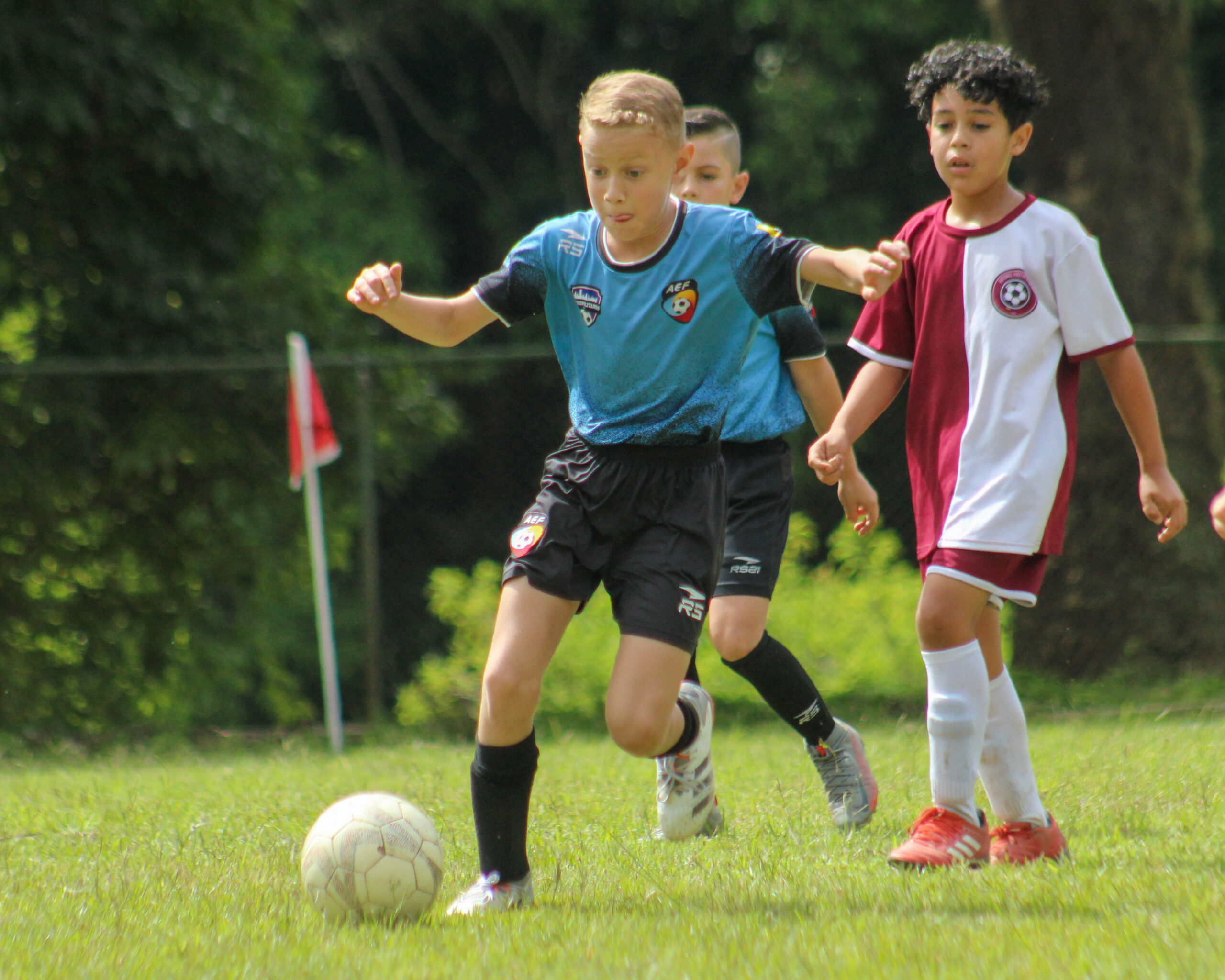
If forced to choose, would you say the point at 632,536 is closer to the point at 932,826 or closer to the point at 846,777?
the point at 932,826

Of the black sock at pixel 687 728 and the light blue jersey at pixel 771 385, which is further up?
the light blue jersey at pixel 771 385

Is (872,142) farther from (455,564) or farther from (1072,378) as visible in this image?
(1072,378)

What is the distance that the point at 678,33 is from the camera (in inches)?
836

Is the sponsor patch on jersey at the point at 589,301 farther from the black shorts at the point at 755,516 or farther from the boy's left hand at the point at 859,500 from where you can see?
the black shorts at the point at 755,516

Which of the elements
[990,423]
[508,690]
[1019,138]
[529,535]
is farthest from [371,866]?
[1019,138]

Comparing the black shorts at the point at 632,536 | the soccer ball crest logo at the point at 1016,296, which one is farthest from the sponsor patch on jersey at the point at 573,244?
the soccer ball crest logo at the point at 1016,296

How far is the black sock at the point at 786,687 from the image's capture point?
4.59 metres

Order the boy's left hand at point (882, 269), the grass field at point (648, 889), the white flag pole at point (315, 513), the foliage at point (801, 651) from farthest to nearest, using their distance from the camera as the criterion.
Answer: the foliage at point (801, 651) < the white flag pole at point (315, 513) < the boy's left hand at point (882, 269) < the grass field at point (648, 889)

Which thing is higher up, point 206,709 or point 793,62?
point 793,62

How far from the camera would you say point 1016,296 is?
11.5 feet

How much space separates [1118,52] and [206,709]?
8.28 metres

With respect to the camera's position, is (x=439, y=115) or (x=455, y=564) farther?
(x=439, y=115)

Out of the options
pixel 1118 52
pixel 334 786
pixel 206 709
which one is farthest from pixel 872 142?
pixel 334 786

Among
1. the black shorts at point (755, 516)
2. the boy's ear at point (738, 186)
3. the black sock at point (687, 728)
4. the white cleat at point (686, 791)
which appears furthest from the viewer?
the boy's ear at point (738, 186)
